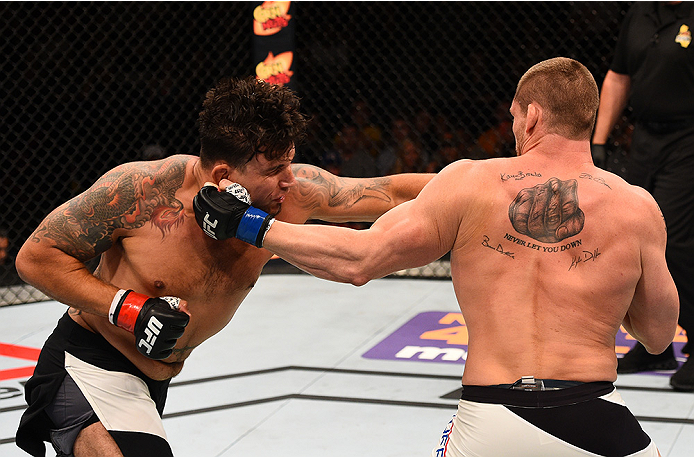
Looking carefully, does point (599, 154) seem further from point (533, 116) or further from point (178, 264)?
point (178, 264)

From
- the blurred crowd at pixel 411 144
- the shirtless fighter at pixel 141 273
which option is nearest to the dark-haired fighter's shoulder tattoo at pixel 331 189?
the shirtless fighter at pixel 141 273

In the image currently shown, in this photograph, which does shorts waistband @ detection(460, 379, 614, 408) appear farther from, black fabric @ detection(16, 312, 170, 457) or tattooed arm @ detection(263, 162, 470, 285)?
black fabric @ detection(16, 312, 170, 457)

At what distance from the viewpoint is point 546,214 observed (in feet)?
4.75

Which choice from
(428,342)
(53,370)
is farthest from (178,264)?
(428,342)

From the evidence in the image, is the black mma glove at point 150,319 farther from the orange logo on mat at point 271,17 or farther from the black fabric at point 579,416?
the orange logo on mat at point 271,17

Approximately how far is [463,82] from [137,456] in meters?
4.71

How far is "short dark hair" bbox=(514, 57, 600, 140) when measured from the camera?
4.80 feet

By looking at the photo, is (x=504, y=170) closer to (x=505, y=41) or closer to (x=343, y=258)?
(x=343, y=258)

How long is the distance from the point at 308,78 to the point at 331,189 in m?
4.20

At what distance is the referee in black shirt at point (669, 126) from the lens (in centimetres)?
316

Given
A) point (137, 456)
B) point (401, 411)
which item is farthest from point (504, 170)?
point (401, 411)

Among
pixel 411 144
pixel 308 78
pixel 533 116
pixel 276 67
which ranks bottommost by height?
pixel 411 144

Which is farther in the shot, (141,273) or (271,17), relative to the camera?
(271,17)

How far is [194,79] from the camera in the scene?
5.98 meters
